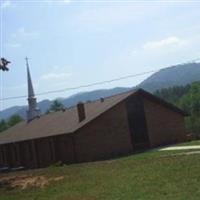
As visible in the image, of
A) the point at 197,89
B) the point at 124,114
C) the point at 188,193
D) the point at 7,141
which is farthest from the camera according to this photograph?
the point at 197,89

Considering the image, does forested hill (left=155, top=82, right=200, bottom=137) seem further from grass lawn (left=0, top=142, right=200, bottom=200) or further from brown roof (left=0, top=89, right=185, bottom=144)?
grass lawn (left=0, top=142, right=200, bottom=200)

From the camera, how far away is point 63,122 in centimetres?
A: 4250

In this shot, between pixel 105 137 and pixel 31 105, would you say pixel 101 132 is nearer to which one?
pixel 105 137

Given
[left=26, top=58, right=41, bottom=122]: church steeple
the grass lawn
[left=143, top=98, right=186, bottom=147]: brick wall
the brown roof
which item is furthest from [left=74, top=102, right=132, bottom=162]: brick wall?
[left=26, top=58, right=41, bottom=122]: church steeple

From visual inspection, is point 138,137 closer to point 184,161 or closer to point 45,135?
point 45,135

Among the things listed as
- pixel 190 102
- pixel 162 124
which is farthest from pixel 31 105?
pixel 190 102

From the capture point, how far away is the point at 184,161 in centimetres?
2219

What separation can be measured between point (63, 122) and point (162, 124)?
8.17 metres

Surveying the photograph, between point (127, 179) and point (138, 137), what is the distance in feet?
74.7

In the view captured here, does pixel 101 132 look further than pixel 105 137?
No

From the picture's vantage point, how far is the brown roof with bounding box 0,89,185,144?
39.8m

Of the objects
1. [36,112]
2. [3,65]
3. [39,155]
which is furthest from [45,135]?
[36,112]

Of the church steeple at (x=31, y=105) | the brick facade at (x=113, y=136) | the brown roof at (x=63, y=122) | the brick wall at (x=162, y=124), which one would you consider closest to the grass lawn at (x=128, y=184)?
the brick facade at (x=113, y=136)

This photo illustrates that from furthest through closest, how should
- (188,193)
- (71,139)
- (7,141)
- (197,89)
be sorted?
(197,89) → (7,141) → (71,139) → (188,193)
